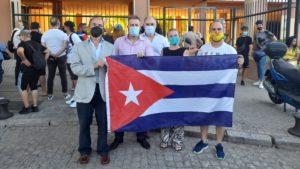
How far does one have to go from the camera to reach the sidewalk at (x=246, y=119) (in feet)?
17.9

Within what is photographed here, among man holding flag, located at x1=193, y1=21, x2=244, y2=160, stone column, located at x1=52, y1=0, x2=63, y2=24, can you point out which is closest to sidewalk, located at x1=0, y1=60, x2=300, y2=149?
man holding flag, located at x1=193, y1=21, x2=244, y2=160

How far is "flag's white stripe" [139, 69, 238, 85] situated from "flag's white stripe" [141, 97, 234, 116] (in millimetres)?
253

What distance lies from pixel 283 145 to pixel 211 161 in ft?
4.87

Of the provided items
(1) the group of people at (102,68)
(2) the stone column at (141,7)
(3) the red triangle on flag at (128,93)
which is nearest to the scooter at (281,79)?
(1) the group of people at (102,68)

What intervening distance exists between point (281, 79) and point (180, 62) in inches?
126

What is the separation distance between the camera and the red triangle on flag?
4.58 metres

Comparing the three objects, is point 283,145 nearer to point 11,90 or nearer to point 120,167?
point 120,167

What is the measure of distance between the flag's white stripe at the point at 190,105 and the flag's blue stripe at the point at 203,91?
0.20ft

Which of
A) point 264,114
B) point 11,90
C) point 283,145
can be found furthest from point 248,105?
point 11,90

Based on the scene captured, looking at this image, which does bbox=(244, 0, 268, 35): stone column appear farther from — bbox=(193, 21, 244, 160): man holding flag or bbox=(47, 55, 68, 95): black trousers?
bbox=(193, 21, 244, 160): man holding flag

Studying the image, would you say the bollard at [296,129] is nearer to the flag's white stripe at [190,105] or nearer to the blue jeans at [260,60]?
the flag's white stripe at [190,105]

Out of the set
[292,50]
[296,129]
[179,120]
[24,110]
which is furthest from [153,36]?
[292,50]

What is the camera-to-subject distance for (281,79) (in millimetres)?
6891

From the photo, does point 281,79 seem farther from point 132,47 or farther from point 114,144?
point 114,144
